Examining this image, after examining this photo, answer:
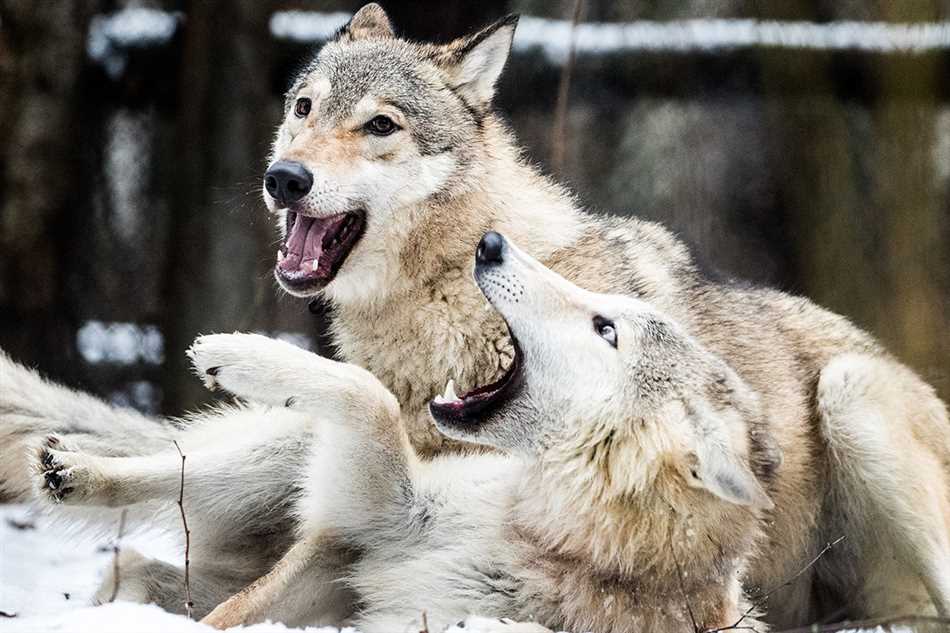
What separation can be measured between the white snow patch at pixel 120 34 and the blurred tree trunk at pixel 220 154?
0.23 meters

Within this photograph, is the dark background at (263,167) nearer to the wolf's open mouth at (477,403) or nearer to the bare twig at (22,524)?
the bare twig at (22,524)

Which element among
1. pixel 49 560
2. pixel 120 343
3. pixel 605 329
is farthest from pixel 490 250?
pixel 120 343

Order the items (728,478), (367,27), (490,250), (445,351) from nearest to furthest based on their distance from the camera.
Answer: (728,478)
(490,250)
(445,351)
(367,27)

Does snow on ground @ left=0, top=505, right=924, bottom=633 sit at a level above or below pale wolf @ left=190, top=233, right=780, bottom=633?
below

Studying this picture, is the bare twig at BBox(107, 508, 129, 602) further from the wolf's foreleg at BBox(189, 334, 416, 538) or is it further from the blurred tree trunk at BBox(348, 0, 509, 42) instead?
the blurred tree trunk at BBox(348, 0, 509, 42)

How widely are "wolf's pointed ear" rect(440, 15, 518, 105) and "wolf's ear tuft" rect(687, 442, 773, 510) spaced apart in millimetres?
2007

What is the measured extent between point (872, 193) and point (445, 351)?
4280 mm

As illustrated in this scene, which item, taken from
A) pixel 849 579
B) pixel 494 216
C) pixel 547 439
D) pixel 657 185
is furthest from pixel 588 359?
pixel 657 185

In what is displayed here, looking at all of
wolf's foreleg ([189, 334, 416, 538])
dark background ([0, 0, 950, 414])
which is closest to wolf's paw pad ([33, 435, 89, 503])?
wolf's foreleg ([189, 334, 416, 538])

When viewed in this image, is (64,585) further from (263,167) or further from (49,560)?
(263,167)

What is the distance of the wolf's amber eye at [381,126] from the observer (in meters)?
4.51

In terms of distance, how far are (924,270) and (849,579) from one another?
3150mm

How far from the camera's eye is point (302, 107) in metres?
4.76

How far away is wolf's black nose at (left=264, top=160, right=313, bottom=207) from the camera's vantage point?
417 centimetres
